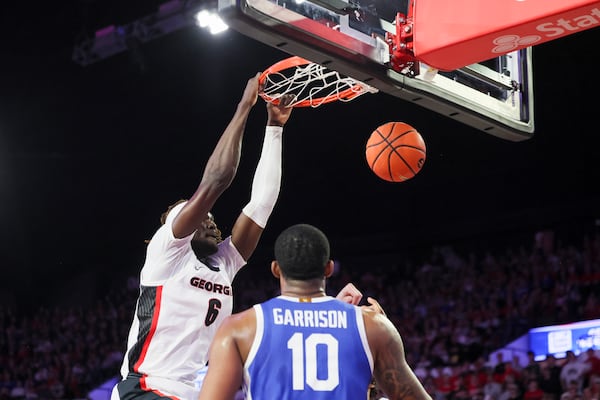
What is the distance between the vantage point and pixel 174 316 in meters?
3.61

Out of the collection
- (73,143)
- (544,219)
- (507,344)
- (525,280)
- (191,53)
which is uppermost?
(191,53)

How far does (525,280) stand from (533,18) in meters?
9.94

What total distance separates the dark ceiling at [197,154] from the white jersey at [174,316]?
12.6 m

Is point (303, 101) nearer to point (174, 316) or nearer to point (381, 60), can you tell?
point (381, 60)

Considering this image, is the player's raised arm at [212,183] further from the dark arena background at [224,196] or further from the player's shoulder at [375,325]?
the dark arena background at [224,196]

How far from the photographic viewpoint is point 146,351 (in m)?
3.56

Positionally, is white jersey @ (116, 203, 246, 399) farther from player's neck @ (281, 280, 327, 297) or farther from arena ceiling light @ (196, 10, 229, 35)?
arena ceiling light @ (196, 10, 229, 35)

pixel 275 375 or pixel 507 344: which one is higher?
pixel 275 375

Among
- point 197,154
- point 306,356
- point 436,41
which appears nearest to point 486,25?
point 436,41

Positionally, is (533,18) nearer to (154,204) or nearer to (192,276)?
(192,276)

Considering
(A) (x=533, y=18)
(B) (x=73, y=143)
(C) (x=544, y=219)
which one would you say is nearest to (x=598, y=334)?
(C) (x=544, y=219)

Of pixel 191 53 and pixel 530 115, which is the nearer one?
pixel 530 115

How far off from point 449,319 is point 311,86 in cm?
904

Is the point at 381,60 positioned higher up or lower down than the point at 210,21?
lower down
